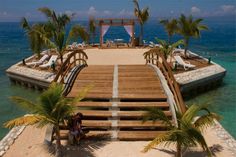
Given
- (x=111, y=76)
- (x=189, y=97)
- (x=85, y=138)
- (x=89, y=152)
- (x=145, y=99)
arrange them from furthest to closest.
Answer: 1. (x=189, y=97)
2. (x=111, y=76)
3. (x=145, y=99)
4. (x=85, y=138)
5. (x=89, y=152)

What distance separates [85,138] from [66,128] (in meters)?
1.06

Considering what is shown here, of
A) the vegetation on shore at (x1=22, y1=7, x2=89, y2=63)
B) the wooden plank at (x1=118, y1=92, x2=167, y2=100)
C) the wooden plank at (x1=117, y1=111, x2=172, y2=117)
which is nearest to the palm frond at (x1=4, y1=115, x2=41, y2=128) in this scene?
the wooden plank at (x1=117, y1=111, x2=172, y2=117)

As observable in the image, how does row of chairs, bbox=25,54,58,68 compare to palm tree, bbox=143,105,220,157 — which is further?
row of chairs, bbox=25,54,58,68

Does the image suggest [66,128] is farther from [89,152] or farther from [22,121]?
[22,121]

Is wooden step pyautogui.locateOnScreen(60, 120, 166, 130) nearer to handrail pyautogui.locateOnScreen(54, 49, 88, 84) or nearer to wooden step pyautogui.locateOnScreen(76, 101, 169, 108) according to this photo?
wooden step pyautogui.locateOnScreen(76, 101, 169, 108)

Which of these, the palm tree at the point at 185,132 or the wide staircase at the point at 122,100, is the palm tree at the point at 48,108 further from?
the palm tree at the point at 185,132

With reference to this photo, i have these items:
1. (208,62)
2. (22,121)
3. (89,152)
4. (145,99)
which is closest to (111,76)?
Answer: (145,99)

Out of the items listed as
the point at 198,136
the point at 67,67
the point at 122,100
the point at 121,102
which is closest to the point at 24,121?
the point at 121,102

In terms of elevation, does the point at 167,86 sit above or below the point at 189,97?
above

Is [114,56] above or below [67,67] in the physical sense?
below

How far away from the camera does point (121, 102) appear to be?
14.3 metres

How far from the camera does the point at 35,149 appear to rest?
11812mm

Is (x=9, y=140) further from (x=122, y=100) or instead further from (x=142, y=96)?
(x=142, y=96)

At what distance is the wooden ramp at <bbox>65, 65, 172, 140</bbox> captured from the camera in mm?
12906
